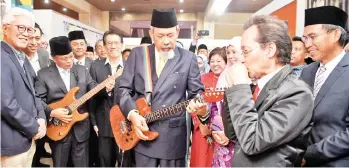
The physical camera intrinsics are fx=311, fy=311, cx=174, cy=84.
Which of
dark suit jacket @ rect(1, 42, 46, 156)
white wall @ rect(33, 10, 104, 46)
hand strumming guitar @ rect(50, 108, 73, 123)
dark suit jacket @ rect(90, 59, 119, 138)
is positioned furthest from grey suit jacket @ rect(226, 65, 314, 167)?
white wall @ rect(33, 10, 104, 46)

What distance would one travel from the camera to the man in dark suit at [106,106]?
344cm

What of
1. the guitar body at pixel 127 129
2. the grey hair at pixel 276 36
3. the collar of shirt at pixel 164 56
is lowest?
the guitar body at pixel 127 129

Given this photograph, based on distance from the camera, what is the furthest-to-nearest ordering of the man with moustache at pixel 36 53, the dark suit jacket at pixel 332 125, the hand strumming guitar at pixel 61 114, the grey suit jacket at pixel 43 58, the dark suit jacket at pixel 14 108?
the grey suit jacket at pixel 43 58
the man with moustache at pixel 36 53
the hand strumming guitar at pixel 61 114
the dark suit jacket at pixel 14 108
the dark suit jacket at pixel 332 125

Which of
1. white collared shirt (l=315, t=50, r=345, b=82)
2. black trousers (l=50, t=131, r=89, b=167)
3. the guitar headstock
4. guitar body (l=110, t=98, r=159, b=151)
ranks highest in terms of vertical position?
white collared shirt (l=315, t=50, r=345, b=82)

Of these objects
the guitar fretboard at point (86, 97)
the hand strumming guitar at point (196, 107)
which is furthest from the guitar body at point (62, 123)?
the hand strumming guitar at point (196, 107)

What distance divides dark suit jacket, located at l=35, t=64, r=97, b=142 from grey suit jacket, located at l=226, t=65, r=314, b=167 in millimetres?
2113

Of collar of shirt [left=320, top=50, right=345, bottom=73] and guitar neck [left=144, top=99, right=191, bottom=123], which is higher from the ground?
collar of shirt [left=320, top=50, right=345, bottom=73]

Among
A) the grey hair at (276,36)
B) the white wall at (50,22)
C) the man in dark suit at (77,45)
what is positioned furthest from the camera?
the white wall at (50,22)

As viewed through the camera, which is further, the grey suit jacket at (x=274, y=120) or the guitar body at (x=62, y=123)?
the guitar body at (x=62, y=123)

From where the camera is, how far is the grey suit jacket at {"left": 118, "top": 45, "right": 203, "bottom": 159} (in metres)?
2.07

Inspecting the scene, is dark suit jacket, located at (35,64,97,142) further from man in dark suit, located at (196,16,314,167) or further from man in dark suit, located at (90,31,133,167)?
man in dark suit, located at (196,16,314,167)

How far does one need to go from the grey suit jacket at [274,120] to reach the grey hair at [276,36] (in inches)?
2.1

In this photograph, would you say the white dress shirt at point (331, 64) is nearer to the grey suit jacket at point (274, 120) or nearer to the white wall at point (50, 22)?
the grey suit jacket at point (274, 120)

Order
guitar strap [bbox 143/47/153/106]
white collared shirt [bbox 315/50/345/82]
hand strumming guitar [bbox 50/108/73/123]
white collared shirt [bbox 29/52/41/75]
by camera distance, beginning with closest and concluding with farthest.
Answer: white collared shirt [bbox 315/50/345/82]
guitar strap [bbox 143/47/153/106]
hand strumming guitar [bbox 50/108/73/123]
white collared shirt [bbox 29/52/41/75]
